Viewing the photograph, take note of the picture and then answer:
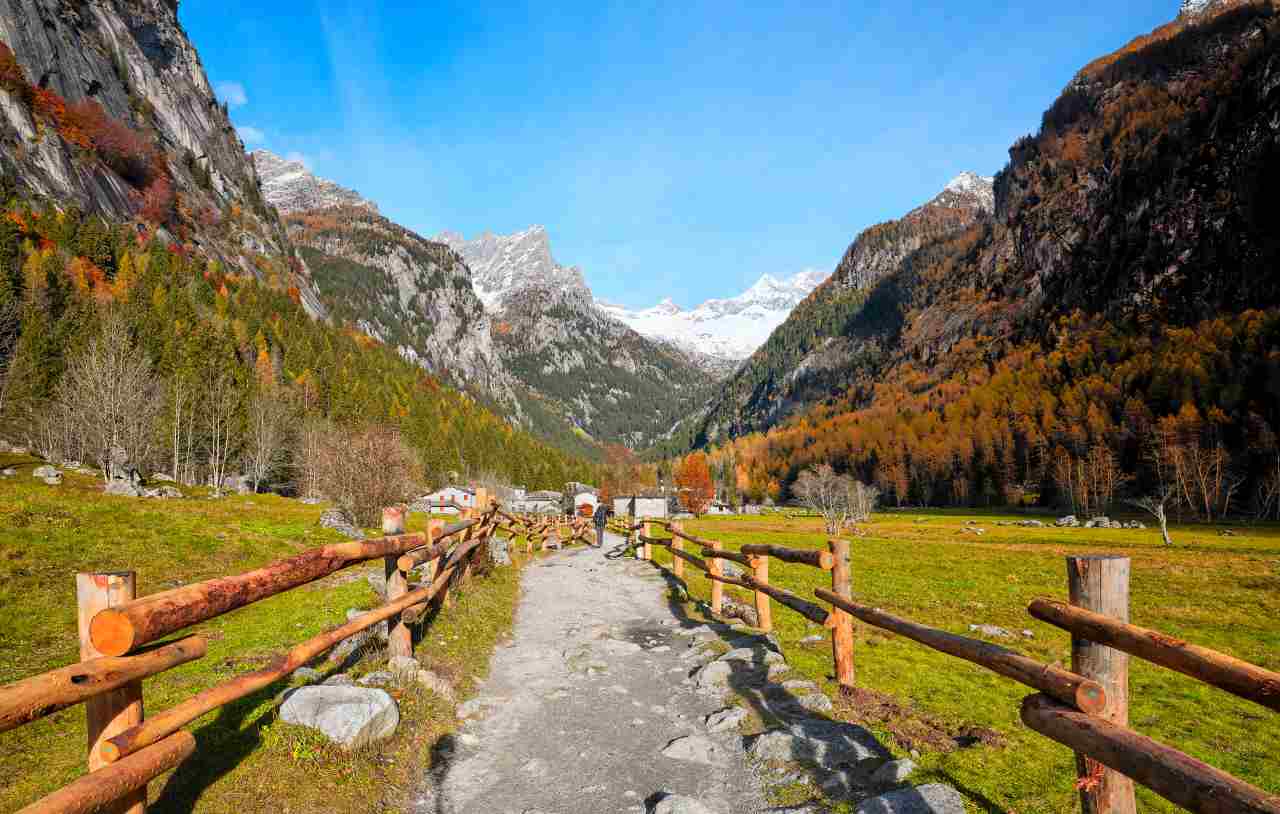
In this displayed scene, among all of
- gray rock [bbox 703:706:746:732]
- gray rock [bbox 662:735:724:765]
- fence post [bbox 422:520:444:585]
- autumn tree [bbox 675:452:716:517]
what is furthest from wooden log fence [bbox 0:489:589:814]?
autumn tree [bbox 675:452:716:517]

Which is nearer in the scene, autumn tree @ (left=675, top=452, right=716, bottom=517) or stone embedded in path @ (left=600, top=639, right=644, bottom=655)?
stone embedded in path @ (left=600, top=639, right=644, bottom=655)

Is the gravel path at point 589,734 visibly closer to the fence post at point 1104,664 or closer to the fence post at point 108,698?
the fence post at point 108,698

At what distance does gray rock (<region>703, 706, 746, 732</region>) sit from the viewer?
6.62m

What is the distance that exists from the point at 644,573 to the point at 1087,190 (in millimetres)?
211395

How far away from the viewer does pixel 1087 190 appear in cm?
16725

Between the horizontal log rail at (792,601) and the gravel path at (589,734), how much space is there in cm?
157

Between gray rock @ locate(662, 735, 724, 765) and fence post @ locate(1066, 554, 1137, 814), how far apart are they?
3.30m

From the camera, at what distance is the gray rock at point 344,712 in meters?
5.32

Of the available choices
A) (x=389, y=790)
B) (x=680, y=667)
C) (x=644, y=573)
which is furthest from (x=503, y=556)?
(x=389, y=790)

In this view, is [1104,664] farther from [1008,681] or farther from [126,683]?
[1008,681]

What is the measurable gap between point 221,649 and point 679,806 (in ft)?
28.9

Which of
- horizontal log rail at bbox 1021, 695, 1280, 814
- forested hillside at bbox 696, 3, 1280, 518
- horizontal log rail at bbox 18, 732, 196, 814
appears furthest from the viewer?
forested hillside at bbox 696, 3, 1280, 518

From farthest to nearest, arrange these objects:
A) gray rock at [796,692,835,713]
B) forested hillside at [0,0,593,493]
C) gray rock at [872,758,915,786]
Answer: forested hillside at [0,0,593,493], gray rock at [796,692,835,713], gray rock at [872,758,915,786]

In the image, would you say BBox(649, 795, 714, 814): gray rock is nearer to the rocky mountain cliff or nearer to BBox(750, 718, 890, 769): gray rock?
BBox(750, 718, 890, 769): gray rock
